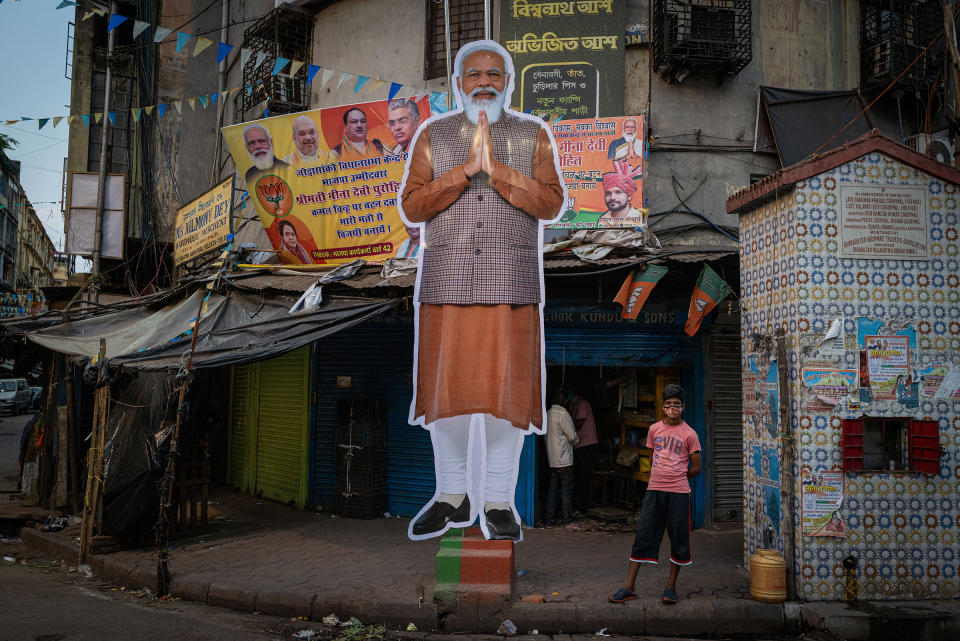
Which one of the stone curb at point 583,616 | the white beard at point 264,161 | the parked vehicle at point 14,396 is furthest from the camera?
the parked vehicle at point 14,396

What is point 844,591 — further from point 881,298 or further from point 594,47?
point 594,47

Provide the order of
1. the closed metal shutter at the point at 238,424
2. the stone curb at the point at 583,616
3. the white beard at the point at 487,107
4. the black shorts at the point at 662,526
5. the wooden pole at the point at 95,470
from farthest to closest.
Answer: the closed metal shutter at the point at 238,424 → the wooden pole at the point at 95,470 → the white beard at the point at 487,107 → the black shorts at the point at 662,526 → the stone curb at the point at 583,616

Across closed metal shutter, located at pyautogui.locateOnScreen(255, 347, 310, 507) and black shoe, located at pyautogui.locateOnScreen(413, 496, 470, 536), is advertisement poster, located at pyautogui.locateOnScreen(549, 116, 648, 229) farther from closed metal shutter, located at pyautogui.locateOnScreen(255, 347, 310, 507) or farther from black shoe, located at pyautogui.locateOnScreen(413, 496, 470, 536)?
closed metal shutter, located at pyautogui.locateOnScreen(255, 347, 310, 507)

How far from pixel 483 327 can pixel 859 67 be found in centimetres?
742

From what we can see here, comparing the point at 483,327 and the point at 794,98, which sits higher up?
the point at 794,98

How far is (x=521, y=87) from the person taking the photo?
9.08m

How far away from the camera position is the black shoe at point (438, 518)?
5.68 meters

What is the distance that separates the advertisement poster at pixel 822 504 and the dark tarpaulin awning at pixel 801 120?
479 cm

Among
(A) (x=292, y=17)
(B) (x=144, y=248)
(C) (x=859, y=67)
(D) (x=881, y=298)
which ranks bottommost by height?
(D) (x=881, y=298)

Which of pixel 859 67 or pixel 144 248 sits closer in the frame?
pixel 859 67

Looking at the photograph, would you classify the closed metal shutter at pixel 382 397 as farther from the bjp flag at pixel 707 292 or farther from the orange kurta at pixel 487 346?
the bjp flag at pixel 707 292

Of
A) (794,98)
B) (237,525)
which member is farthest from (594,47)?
(237,525)

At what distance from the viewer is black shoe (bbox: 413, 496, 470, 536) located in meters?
5.68

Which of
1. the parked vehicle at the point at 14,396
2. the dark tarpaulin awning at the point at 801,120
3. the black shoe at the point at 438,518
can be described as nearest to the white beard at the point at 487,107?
the black shoe at the point at 438,518
